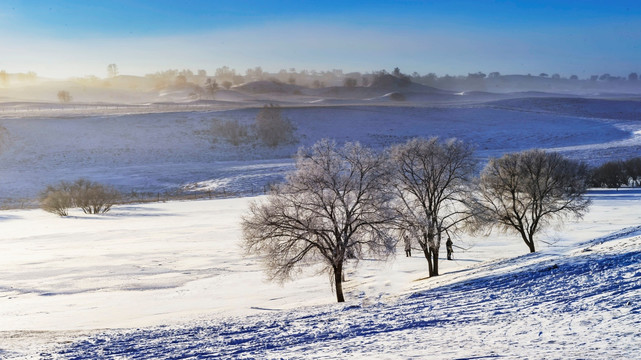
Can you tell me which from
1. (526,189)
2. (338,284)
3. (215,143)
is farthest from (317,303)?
(215,143)

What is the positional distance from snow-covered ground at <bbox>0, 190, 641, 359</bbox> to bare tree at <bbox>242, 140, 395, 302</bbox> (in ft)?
6.23

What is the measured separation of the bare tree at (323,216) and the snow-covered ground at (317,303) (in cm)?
190

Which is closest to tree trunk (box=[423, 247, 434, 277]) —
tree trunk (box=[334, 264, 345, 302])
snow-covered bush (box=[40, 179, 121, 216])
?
tree trunk (box=[334, 264, 345, 302])

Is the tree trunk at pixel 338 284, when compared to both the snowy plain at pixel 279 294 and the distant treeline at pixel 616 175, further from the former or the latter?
the distant treeline at pixel 616 175

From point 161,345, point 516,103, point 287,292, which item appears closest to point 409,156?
point 287,292

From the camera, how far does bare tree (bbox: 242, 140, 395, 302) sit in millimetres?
22984

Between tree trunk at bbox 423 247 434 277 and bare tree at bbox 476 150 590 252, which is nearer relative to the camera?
tree trunk at bbox 423 247 434 277

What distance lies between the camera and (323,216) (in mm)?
23156

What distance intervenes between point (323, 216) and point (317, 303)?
341 cm

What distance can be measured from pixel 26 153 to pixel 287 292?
276 ft

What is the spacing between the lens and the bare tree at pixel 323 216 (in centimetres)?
2298

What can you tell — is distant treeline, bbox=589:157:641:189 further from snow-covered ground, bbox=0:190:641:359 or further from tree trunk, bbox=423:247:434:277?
tree trunk, bbox=423:247:434:277

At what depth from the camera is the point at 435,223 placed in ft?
97.2

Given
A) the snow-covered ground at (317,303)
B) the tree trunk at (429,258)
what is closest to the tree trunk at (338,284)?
the snow-covered ground at (317,303)
